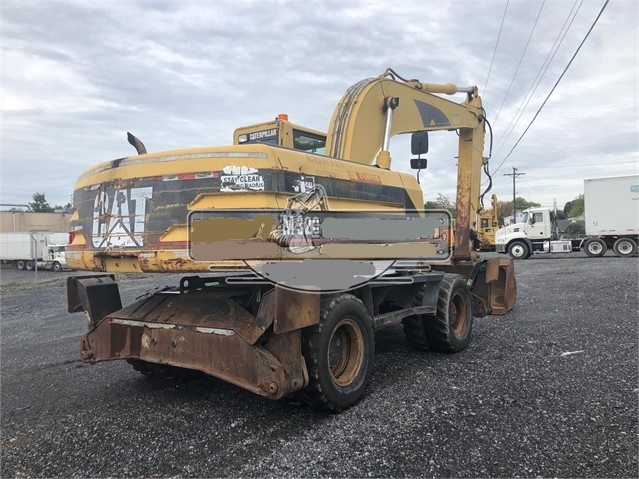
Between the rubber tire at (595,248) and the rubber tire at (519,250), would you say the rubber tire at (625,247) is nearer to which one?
the rubber tire at (595,248)

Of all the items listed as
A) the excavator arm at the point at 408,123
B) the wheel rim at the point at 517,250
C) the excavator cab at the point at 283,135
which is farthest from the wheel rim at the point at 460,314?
the wheel rim at the point at 517,250

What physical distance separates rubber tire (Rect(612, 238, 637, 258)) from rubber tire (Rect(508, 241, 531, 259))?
13.0 ft

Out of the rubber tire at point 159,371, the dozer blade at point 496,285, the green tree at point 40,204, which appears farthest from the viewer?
the green tree at point 40,204

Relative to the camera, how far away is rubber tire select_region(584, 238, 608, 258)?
82.5ft

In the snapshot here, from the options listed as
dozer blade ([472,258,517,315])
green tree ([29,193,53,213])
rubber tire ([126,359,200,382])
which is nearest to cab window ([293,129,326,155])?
rubber tire ([126,359,200,382])

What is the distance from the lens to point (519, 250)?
2645 cm

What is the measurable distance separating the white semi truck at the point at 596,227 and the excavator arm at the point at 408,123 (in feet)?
50.3

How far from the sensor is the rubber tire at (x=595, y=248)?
82.5 ft

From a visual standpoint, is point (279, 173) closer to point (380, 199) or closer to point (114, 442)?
point (380, 199)

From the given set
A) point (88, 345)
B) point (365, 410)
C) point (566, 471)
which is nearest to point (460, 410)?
point (365, 410)

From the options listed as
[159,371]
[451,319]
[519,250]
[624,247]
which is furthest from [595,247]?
[159,371]

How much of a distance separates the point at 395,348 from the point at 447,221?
6.00 feet

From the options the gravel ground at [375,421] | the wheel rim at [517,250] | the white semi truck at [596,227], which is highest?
the white semi truck at [596,227]

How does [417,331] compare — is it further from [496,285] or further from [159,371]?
[496,285]
